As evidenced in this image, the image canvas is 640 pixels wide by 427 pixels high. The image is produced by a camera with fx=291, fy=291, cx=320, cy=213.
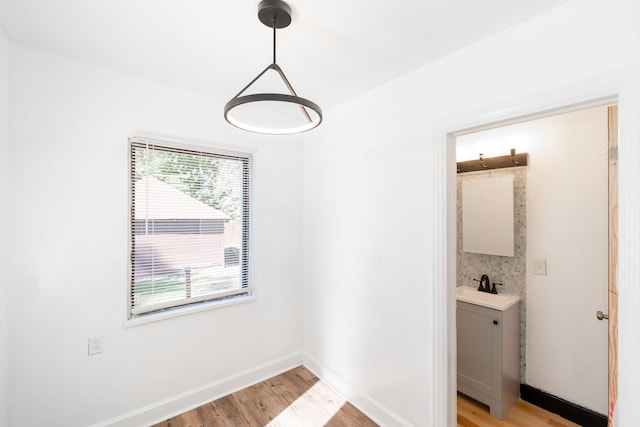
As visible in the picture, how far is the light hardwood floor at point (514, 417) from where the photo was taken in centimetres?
217

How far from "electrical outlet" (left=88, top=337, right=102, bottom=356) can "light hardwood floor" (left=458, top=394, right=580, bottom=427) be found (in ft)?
8.60

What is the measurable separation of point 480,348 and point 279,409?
1679 mm

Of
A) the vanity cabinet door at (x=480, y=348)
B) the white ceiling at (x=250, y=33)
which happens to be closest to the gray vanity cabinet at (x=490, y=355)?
the vanity cabinet door at (x=480, y=348)

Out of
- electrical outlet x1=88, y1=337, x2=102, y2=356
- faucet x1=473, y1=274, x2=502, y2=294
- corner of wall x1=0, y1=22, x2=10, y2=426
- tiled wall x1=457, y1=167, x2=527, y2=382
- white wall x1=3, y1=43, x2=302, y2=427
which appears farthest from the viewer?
faucet x1=473, y1=274, x2=502, y2=294

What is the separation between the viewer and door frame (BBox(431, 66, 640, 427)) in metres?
1.18

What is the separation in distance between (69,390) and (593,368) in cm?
356

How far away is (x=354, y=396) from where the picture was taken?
7.88ft

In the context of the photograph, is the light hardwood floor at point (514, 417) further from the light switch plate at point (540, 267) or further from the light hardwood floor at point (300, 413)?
the light switch plate at point (540, 267)

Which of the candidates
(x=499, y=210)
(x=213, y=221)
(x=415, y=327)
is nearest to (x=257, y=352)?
(x=213, y=221)

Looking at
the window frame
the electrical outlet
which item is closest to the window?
the window frame

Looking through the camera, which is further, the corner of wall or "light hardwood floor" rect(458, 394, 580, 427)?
"light hardwood floor" rect(458, 394, 580, 427)

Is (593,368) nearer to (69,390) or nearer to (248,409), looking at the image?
(248,409)

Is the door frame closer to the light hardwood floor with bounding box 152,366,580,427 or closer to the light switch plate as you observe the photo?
the light hardwood floor with bounding box 152,366,580,427

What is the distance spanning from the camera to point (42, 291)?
1767mm
